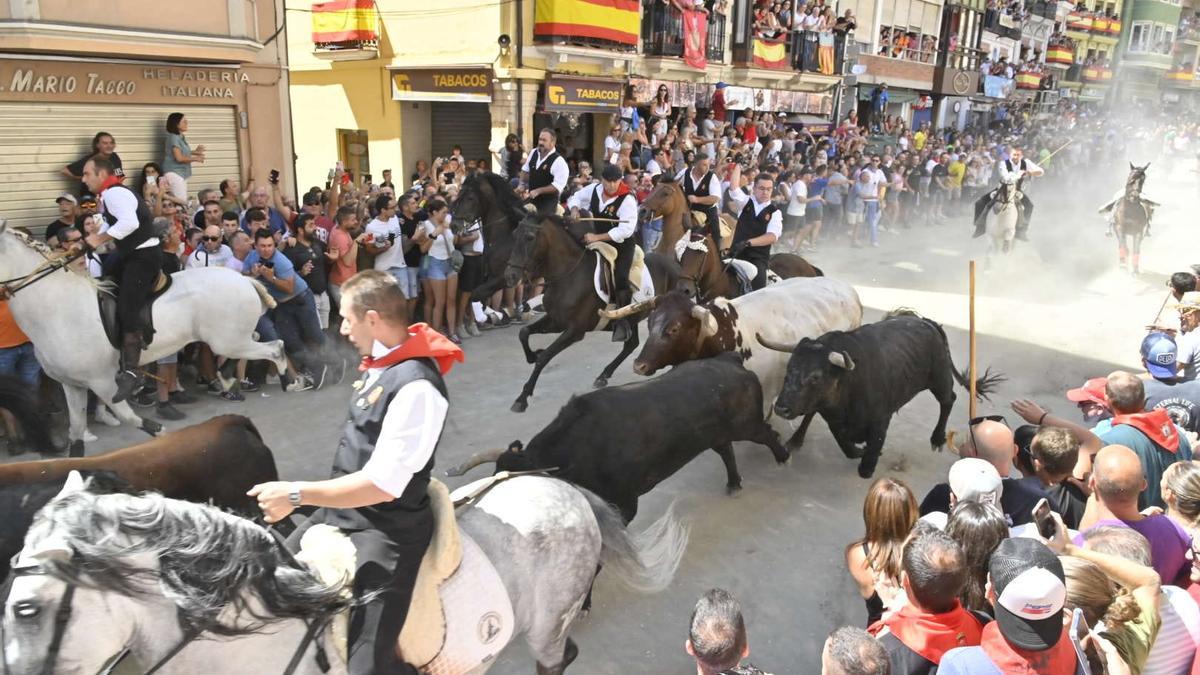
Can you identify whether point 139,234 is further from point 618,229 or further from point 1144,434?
point 1144,434

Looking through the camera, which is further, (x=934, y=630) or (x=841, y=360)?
(x=841, y=360)

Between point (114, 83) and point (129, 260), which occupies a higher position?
point (114, 83)

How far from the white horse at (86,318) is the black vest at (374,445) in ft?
14.1

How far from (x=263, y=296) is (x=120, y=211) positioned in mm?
1585

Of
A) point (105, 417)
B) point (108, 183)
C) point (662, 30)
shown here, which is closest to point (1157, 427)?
point (108, 183)

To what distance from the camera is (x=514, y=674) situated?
412cm

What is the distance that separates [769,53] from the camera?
2305 centimetres

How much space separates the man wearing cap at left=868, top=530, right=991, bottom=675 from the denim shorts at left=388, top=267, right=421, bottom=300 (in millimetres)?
7255

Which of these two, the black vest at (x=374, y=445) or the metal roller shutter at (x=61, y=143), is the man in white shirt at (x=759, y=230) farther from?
the metal roller shutter at (x=61, y=143)

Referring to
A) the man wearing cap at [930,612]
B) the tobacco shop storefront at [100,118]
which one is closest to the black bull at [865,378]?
the man wearing cap at [930,612]

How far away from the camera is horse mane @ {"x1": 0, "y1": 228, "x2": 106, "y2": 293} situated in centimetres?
601

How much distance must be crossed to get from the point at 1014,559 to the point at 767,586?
8.89ft

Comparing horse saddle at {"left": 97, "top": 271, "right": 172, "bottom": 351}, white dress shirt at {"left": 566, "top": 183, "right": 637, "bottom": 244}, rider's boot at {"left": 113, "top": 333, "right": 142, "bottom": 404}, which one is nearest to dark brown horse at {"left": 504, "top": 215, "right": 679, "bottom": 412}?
white dress shirt at {"left": 566, "top": 183, "right": 637, "bottom": 244}

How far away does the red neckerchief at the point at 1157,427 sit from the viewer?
439cm
